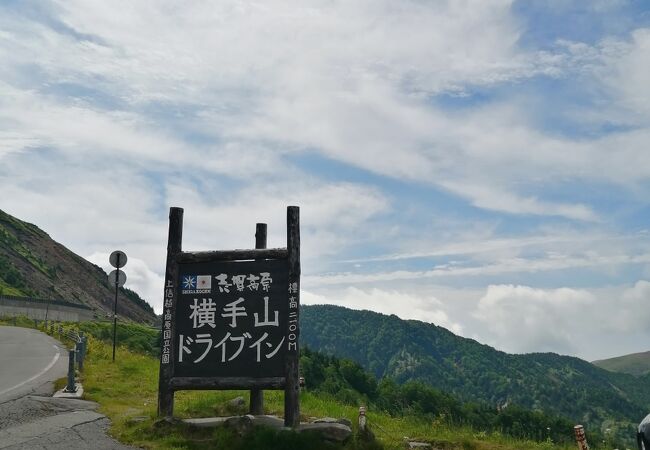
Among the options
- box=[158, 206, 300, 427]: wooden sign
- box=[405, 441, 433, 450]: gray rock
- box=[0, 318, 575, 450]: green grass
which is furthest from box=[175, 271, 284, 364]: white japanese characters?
box=[405, 441, 433, 450]: gray rock

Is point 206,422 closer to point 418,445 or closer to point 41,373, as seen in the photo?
point 418,445

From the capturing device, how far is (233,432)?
8.91 m

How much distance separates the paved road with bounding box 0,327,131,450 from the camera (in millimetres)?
8852

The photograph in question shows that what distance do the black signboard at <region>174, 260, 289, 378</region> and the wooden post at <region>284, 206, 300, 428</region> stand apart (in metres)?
0.12

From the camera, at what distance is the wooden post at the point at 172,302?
10.0 meters

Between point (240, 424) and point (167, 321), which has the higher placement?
point (167, 321)

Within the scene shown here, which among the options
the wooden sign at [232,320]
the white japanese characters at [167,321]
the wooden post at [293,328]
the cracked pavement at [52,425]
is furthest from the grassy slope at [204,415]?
the white japanese characters at [167,321]

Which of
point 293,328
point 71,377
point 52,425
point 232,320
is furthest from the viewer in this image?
point 71,377

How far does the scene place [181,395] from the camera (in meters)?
14.8

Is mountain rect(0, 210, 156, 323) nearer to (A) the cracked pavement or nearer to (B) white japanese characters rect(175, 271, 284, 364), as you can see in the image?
(A) the cracked pavement

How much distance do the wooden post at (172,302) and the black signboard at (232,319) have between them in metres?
0.12

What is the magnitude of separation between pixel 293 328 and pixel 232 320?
1168 millimetres

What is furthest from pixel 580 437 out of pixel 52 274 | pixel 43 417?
pixel 52 274

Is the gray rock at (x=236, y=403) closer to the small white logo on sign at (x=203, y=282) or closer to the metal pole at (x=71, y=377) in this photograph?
the small white logo on sign at (x=203, y=282)
